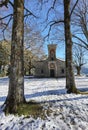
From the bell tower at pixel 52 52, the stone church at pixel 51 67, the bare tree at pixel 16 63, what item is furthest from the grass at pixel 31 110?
the bell tower at pixel 52 52

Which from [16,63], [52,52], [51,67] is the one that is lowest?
[16,63]

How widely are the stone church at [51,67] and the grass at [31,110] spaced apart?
42.9 metres

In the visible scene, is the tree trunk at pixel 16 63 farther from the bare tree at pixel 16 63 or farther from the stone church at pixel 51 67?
the stone church at pixel 51 67

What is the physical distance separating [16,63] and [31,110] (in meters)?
1.94

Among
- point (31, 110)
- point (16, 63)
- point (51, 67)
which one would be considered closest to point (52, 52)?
point (51, 67)

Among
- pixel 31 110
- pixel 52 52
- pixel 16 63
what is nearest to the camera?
pixel 31 110

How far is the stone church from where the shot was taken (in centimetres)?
5212

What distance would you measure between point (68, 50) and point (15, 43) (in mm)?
5901

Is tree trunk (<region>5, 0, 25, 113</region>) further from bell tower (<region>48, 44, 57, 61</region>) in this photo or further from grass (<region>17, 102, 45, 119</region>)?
bell tower (<region>48, 44, 57, 61</region>)

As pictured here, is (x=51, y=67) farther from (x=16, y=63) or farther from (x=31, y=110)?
(x=31, y=110)

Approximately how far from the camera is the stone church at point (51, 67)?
2052 inches

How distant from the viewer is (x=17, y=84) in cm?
896

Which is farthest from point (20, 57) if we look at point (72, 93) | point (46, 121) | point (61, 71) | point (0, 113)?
point (61, 71)

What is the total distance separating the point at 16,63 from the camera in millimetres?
8859
